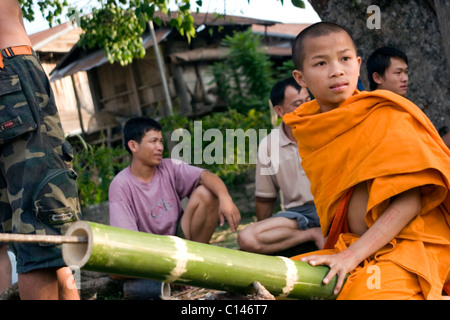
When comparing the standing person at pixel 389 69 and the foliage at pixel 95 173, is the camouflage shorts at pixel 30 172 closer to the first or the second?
the standing person at pixel 389 69

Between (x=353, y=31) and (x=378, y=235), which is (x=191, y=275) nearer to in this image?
(x=378, y=235)

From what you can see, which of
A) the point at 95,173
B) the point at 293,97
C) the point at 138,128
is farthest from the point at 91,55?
the point at 293,97

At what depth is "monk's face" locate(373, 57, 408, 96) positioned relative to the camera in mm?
3731

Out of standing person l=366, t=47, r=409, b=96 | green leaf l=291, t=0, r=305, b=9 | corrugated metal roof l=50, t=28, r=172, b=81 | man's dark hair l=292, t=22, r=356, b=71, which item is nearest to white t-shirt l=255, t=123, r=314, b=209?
standing person l=366, t=47, r=409, b=96

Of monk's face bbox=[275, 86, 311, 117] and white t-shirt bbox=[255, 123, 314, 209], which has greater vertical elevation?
monk's face bbox=[275, 86, 311, 117]

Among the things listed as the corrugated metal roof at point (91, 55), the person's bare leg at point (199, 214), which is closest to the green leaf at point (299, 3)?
the person's bare leg at point (199, 214)

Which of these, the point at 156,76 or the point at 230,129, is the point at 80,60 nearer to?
the point at 156,76

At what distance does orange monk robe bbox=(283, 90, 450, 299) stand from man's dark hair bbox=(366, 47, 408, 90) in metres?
1.85

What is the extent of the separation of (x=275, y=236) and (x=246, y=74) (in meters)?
9.18

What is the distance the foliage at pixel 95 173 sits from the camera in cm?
713

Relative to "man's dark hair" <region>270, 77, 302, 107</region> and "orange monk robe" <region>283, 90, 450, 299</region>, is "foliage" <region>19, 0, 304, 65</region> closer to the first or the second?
"man's dark hair" <region>270, 77, 302, 107</region>

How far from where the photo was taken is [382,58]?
376 cm

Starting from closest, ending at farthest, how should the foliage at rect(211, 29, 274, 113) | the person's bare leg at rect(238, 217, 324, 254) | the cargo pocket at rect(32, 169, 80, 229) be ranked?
1. the cargo pocket at rect(32, 169, 80, 229)
2. the person's bare leg at rect(238, 217, 324, 254)
3. the foliage at rect(211, 29, 274, 113)

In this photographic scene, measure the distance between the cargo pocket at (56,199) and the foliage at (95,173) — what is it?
4.88 m
